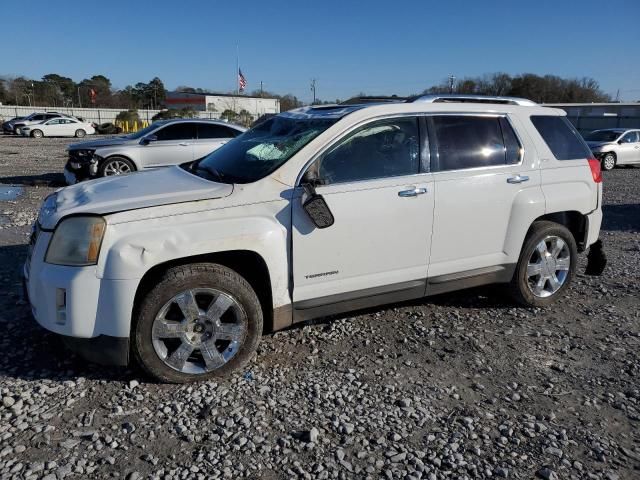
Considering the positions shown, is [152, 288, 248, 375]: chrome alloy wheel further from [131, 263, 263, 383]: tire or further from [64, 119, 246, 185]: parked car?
[64, 119, 246, 185]: parked car

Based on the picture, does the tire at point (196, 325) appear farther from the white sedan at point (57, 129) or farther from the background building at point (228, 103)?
the background building at point (228, 103)

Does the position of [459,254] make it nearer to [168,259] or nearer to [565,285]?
[565,285]

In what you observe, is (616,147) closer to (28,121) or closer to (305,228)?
(305,228)

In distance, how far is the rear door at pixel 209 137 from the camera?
11805mm

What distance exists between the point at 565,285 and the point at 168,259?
3721 millimetres

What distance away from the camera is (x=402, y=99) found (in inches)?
177

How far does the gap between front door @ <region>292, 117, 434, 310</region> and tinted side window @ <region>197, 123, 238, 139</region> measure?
881 centimetres

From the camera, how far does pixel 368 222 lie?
3793 millimetres

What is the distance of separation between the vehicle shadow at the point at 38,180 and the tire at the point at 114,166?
171cm

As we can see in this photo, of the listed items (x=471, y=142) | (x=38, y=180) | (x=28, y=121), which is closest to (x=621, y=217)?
(x=471, y=142)

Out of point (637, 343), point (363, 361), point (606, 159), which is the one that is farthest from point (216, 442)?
point (606, 159)

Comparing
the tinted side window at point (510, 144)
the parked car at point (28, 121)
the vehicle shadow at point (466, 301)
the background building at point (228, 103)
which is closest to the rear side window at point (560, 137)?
the tinted side window at point (510, 144)

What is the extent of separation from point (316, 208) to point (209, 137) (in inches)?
→ 363

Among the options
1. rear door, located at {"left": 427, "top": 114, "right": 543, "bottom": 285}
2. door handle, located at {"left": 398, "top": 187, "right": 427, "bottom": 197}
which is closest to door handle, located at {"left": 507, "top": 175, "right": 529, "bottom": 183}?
rear door, located at {"left": 427, "top": 114, "right": 543, "bottom": 285}
